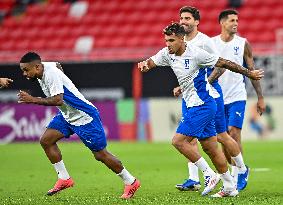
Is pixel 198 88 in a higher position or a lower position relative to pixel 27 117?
higher

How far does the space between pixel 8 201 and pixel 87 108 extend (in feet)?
4.87

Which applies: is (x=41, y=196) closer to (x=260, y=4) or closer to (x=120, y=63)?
(x=120, y=63)

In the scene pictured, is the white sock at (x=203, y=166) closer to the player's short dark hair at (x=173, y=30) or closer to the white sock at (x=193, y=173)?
the white sock at (x=193, y=173)

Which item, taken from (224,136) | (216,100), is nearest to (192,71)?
(216,100)

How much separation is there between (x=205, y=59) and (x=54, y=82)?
5.96 ft

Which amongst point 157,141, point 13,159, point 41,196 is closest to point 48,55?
point 157,141

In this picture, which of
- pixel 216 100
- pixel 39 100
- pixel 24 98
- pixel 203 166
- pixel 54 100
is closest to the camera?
pixel 24 98

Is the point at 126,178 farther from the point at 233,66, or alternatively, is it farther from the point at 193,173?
the point at 233,66

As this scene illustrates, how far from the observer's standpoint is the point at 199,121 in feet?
32.9

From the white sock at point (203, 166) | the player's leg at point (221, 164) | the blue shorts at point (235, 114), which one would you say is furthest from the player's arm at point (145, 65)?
the blue shorts at point (235, 114)

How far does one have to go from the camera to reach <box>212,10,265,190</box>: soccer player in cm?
1181

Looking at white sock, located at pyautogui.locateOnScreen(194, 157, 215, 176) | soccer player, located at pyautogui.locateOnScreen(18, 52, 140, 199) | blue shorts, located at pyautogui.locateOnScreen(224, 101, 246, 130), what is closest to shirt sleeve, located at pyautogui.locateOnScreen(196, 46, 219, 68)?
white sock, located at pyautogui.locateOnScreen(194, 157, 215, 176)

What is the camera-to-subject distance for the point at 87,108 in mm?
10188

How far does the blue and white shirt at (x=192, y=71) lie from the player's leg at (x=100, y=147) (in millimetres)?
1099
